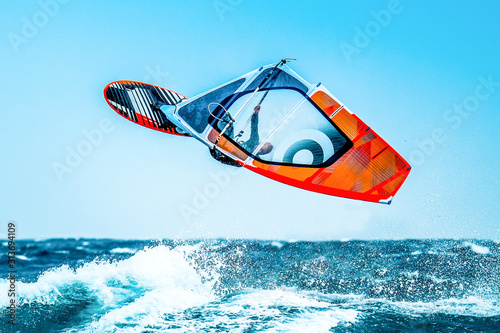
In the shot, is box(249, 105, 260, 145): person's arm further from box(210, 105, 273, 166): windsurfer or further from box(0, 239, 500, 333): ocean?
box(0, 239, 500, 333): ocean

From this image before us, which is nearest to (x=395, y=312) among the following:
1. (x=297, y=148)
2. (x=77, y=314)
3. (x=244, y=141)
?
(x=297, y=148)

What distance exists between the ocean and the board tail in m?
4.85

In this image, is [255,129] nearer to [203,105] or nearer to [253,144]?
[253,144]

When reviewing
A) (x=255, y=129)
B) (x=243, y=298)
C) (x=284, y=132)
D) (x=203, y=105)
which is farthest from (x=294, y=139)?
(x=243, y=298)

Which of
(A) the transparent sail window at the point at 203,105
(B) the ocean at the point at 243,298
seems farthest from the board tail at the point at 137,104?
(B) the ocean at the point at 243,298

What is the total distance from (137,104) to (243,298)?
21.3ft

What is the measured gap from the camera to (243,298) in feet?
36.4

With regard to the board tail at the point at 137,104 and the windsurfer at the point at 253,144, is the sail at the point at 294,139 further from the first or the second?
the board tail at the point at 137,104

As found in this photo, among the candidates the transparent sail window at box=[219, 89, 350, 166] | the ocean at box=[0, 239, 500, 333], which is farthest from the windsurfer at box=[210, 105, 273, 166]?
the ocean at box=[0, 239, 500, 333]

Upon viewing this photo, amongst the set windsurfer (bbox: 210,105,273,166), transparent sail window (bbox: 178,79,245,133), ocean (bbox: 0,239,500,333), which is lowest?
ocean (bbox: 0,239,500,333)

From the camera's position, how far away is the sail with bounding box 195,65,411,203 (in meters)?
9.78

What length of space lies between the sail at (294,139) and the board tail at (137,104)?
7.36 ft

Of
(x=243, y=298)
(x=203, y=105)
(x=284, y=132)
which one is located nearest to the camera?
(x=284, y=132)

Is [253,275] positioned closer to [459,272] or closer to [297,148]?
[297,148]
